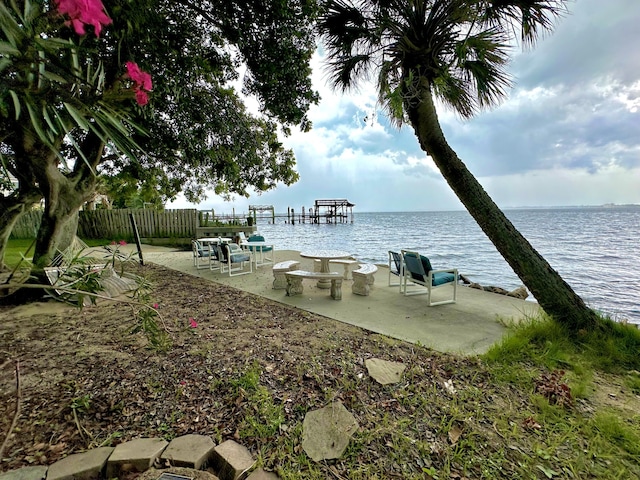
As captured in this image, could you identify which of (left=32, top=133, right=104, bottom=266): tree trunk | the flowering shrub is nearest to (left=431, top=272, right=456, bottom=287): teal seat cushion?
the flowering shrub

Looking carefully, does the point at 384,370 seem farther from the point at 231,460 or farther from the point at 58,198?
the point at 58,198

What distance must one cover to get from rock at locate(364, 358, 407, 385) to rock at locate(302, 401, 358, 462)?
1.57 feet

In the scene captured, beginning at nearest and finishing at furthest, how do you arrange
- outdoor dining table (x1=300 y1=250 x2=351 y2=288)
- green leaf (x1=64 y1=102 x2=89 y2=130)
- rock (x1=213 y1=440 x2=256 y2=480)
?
green leaf (x1=64 y1=102 x2=89 y2=130) < rock (x1=213 y1=440 x2=256 y2=480) < outdoor dining table (x1=300 y1=250 x2=351 y2=288)

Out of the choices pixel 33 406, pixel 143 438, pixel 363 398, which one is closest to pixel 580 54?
pixel 363 398

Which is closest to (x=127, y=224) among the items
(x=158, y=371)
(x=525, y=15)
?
(x=158, y=371)

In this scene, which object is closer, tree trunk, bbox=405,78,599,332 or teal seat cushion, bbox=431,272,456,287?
tree trunk, bbox=405,78,599,332

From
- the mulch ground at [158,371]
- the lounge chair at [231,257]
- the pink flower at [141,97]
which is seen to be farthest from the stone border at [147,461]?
the lounge chair at [231,257]

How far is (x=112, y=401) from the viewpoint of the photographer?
2143mm

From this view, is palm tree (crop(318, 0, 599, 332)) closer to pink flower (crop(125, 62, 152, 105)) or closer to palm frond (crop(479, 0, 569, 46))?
palm frond (crop(479, 0, 569, 46))

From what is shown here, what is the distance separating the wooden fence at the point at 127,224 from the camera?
14008 mm

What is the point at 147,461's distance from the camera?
1.63 metres

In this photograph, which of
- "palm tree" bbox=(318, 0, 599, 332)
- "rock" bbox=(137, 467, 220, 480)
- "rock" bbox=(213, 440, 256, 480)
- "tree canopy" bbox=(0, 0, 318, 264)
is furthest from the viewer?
"tree canopy" bbox=(0, 0, 318, 264)

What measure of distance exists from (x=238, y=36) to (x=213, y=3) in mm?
527

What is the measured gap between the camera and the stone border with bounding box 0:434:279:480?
5.13 ft
